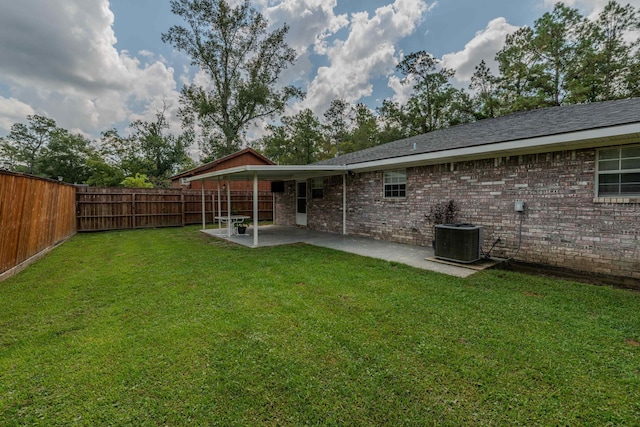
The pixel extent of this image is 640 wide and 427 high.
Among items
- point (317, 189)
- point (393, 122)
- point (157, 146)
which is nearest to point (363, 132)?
point (393, 122)

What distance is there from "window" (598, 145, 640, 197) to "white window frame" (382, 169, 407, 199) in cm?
401

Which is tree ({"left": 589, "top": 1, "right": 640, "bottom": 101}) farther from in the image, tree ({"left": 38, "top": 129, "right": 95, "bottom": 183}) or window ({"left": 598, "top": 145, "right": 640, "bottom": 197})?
tree ({"left": 38, "top": 129, "right": 95, "bottom": 183})

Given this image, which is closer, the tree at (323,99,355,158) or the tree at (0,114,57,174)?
the tree at (0,114,57,174)

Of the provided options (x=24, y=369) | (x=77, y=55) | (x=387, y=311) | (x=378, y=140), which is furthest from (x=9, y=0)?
(x=378, y=140)

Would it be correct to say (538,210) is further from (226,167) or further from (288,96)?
(288,96)

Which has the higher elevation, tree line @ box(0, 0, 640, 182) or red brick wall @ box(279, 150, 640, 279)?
tree line @ box(0, 0, 640, 182)

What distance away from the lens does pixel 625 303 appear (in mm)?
3652

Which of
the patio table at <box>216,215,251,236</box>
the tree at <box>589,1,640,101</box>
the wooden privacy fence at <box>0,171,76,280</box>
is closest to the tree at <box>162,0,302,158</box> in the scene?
the patio table at <box>216,215,251,236</box>

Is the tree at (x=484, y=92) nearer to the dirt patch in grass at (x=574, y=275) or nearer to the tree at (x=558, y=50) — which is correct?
the tree at (x=558, y=50)

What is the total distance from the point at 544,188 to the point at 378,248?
375 cm

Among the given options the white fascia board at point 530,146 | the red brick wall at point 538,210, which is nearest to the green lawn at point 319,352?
the red brick wall at point 538,210

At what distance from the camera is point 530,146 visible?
516cm

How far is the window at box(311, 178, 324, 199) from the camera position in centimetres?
1086

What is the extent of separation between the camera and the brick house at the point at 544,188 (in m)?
4.61
